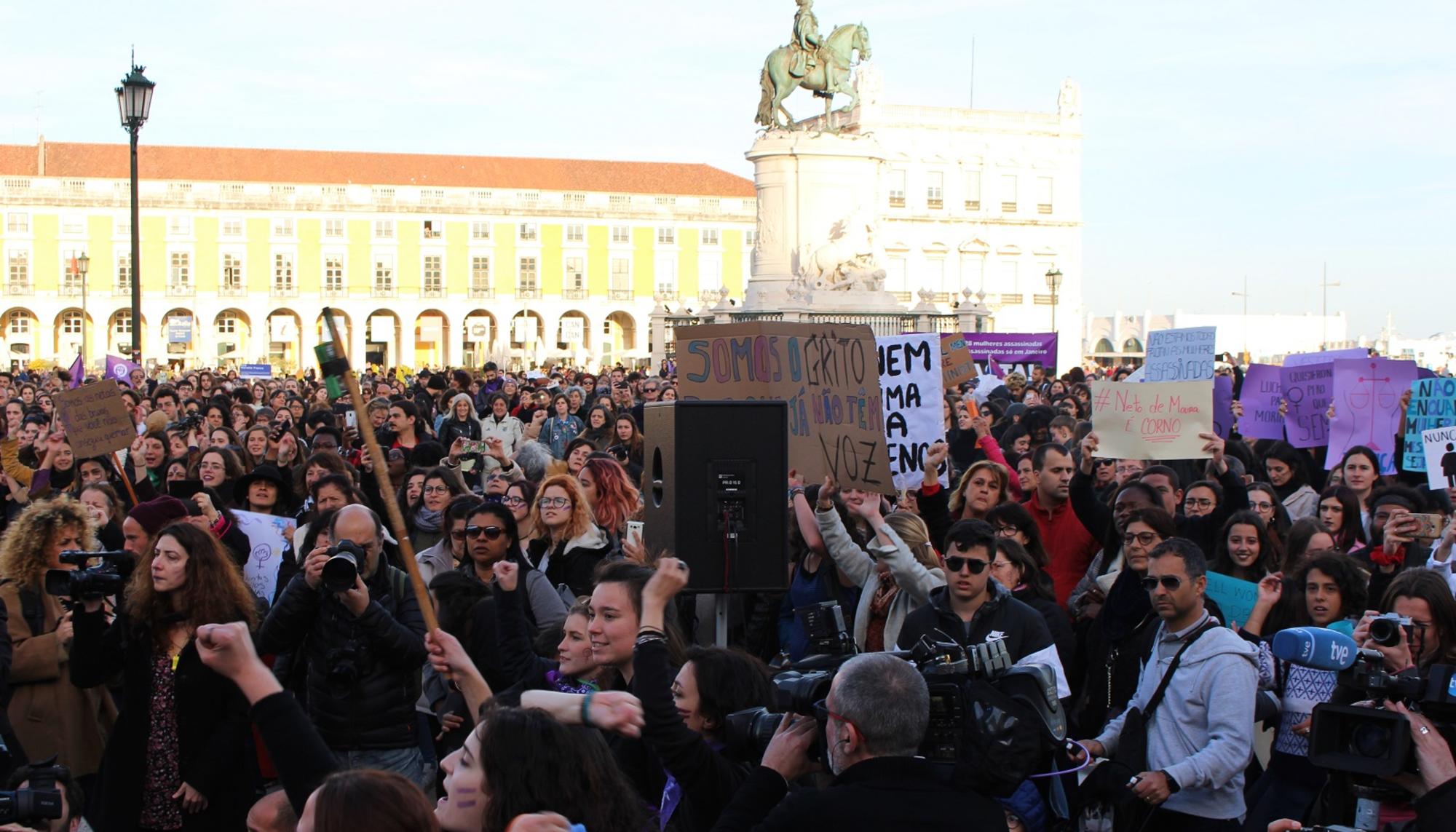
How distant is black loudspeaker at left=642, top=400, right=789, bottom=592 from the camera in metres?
4.82

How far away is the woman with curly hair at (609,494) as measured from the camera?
698cm

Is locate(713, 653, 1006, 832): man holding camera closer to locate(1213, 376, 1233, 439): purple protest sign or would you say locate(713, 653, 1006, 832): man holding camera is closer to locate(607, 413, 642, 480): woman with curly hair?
locate(607, 413, 642, 480): woman with curly hair

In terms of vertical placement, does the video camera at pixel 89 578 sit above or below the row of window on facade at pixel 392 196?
below

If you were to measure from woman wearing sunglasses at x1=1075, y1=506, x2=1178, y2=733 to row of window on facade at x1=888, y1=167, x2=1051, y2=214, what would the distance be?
54961 millimetres

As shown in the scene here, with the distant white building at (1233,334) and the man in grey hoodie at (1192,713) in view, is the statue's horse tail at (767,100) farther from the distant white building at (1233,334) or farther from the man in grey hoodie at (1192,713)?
the distant white building at (1233,334)

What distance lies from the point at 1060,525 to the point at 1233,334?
68.8m

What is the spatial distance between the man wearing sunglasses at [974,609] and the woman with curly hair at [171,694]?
6.53ft

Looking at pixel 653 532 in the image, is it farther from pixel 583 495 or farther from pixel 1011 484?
pixel 1011 484

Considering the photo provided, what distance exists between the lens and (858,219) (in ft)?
84.8

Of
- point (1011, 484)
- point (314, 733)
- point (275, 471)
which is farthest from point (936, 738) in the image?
point (275, 471)

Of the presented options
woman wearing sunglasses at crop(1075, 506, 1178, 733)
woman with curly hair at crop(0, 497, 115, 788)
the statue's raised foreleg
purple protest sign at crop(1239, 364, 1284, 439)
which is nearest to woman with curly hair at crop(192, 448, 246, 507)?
woman with curly hair at crop(0, 497, 115, 788)

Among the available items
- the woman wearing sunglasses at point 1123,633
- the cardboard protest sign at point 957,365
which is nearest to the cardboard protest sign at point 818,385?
the woman wearing sunglasses at point 1123,633

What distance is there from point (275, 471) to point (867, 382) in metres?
3.00

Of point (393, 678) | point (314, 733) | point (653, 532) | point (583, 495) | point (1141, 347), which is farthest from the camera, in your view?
point (1141, 347)
